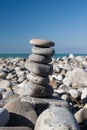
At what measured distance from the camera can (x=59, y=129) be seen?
4184mm

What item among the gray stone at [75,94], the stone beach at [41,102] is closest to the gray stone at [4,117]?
the stone beach at [41,102]

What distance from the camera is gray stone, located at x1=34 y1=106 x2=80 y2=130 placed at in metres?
4.23

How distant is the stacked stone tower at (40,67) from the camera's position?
7.02 meters

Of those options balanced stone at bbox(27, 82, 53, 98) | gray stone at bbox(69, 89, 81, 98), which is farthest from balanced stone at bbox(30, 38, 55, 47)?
gray stone at bbox(69, 89, 81, 98)

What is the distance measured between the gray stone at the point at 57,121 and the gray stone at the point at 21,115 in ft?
1.82

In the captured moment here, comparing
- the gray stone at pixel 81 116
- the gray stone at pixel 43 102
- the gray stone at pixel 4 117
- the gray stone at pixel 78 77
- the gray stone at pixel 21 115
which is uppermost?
the gray stone at pixel 4 117

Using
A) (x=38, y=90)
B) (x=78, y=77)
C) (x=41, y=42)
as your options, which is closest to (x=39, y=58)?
(x=41, y=42)

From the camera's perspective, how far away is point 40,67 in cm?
706

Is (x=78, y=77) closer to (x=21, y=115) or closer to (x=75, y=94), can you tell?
(x=75, y=94)

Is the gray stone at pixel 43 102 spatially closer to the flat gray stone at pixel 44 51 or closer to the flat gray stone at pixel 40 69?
the flat gray stone at pixel 40 69

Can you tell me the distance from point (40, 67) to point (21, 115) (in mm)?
1964

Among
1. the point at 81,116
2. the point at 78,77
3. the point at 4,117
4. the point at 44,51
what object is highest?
the point at 44,51

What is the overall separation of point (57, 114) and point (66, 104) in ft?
7.44

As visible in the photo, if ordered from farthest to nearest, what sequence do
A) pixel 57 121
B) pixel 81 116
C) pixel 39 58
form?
pixel 39 58 < pixel 81 116 < pixel 57 121
